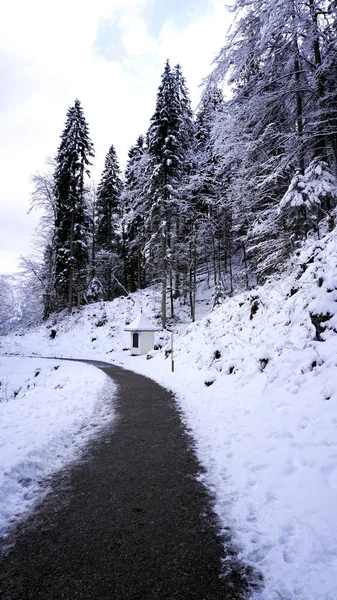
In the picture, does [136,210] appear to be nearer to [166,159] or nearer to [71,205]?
[166,159]

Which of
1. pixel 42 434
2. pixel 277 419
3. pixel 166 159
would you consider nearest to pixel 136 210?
pixel 166 159

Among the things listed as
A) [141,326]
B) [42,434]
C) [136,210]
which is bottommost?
[42,434]

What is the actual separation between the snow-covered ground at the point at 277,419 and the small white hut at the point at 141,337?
821 centimetres

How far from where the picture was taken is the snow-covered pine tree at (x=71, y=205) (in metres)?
31.9

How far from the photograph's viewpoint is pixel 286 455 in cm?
404

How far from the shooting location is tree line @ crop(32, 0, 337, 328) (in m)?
9.59

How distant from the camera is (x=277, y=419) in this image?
204 inches

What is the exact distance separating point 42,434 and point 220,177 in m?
24.6

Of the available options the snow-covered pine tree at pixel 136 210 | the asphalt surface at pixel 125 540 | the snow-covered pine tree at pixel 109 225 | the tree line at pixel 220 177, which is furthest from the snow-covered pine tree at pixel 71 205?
the asphalt surface at pixel 125 540

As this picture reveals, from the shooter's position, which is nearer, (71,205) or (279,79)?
(279,79)

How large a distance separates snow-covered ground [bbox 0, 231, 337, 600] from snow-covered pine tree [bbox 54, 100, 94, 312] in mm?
21973

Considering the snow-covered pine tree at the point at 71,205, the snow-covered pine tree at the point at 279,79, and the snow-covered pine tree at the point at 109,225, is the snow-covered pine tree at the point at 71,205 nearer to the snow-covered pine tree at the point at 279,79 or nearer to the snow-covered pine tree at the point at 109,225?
the snow-covered pine tree at the point at 109,225

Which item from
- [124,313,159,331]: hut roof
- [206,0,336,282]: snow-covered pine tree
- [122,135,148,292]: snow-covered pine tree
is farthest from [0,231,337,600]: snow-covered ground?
[122,135,148,292]: snow-covered pine tree

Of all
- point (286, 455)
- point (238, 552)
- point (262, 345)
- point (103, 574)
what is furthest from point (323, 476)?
point (262, 345)
